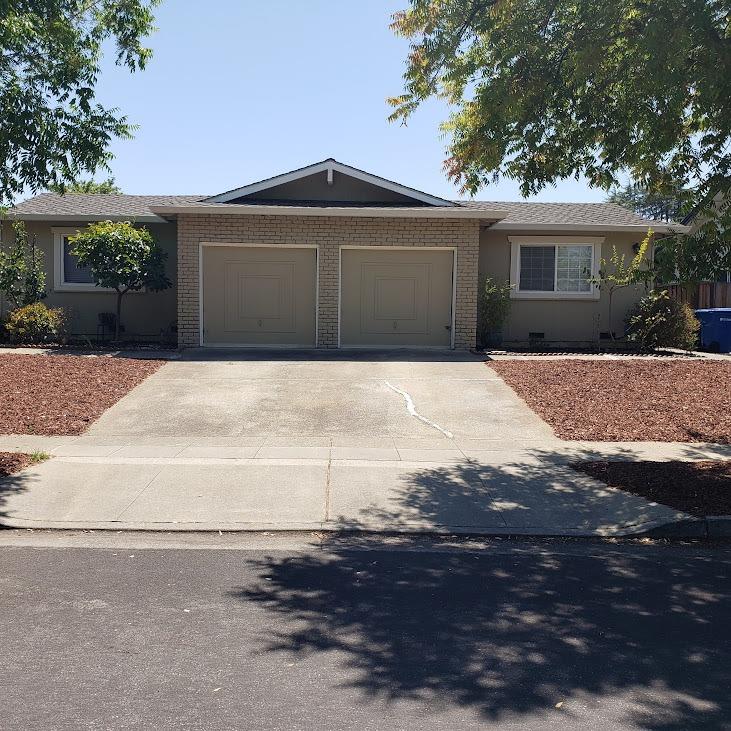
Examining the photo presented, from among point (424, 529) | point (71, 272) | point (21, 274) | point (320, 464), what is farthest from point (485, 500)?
point (71, 272)

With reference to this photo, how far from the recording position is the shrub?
18.9m

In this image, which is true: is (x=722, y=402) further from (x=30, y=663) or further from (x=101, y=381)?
(x=30, y=663)

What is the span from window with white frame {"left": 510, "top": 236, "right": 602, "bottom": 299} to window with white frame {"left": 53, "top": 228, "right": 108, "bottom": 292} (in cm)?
1025

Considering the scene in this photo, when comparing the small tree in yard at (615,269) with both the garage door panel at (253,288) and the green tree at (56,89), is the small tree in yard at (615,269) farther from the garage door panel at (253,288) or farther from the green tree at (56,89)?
the green tree at (56,89)

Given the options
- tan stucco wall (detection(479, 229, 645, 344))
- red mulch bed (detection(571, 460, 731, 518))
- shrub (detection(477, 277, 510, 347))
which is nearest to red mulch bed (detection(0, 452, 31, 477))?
red mulch bed (detection(571, 460, 731, 518))

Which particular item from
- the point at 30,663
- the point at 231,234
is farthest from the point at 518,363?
the point at 30,663

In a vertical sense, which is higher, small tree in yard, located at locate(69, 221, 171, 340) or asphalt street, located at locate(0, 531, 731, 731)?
small tree in yard, located at locate(69, 221, 171, 340)

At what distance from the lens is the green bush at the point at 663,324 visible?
738 inches

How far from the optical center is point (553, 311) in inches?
797

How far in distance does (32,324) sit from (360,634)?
1538 centimetres

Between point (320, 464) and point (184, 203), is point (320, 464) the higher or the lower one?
the lower one

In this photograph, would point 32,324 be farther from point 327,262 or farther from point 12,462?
point 12,462

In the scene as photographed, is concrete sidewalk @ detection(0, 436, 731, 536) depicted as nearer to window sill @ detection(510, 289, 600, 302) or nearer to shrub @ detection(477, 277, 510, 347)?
shrub @ detection(477, 277, 510, 347)

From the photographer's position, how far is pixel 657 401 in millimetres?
12891
